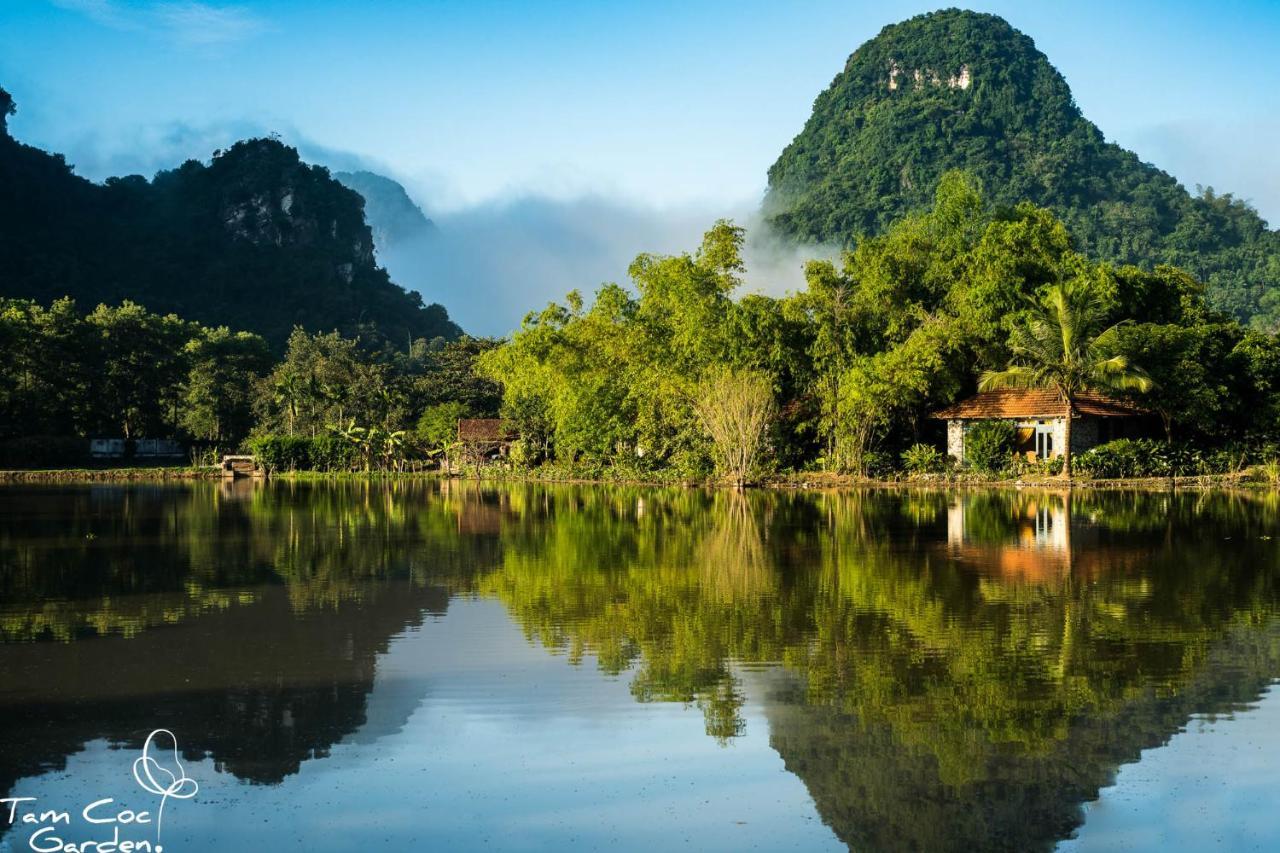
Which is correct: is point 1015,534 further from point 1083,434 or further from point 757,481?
point 1083,434

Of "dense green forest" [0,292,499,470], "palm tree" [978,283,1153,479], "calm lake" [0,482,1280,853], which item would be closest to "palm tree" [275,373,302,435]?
"dense green forest" [0,292,499,470]

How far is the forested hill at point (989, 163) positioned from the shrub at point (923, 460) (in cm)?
4789

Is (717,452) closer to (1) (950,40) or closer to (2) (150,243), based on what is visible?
(2) (150,243)

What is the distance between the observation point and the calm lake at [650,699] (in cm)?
678

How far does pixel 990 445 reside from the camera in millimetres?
38094

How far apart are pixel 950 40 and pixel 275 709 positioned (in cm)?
15019

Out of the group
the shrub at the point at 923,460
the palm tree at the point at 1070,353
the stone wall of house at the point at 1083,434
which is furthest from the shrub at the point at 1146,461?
the shrub at the point at 923,460

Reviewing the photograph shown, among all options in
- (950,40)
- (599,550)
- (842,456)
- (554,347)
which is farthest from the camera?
(950,40)

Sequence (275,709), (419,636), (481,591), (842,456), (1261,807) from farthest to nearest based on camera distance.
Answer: (842,456)
(481,591)
(419,636)
(275,709)
(1261,807)

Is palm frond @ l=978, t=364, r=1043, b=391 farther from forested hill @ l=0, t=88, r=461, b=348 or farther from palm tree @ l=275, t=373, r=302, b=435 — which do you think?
forested hill @ l=0, t=88, r=461, b=348

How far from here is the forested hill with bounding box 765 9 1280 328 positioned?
326ft

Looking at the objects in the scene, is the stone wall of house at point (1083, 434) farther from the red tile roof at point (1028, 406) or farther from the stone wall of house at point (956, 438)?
the stone wall of house at point (956, 438)

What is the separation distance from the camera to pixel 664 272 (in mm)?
42719

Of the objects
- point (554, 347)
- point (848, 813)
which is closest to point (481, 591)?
point (848, 813)
